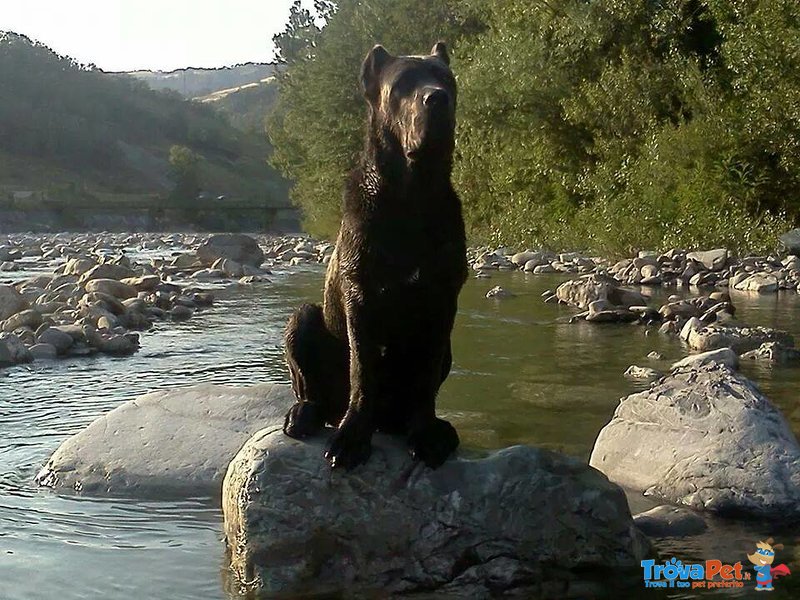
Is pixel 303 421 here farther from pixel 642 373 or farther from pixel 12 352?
pixel 12 352

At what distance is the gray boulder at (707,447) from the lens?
226 inches

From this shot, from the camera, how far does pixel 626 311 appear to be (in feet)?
48.2

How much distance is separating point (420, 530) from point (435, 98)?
198 cm

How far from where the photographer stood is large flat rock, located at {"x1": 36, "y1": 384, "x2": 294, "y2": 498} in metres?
6.60

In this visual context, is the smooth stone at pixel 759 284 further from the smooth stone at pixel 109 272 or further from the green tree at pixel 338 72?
the green tree at pixel 338 72

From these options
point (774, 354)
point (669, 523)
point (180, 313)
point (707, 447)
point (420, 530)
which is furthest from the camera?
point (180, 313)

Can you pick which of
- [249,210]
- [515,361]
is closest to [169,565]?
[515,361]

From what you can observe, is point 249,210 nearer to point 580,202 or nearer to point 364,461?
point 580,202

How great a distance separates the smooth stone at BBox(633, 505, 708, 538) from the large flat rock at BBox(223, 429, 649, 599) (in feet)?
1.69

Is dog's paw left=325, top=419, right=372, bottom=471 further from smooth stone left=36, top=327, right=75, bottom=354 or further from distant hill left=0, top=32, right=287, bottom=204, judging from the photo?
distant hill left=0, top=32, right=287, bottom=204

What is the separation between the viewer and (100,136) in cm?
11769

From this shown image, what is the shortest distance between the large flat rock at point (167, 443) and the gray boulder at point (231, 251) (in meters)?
22.2

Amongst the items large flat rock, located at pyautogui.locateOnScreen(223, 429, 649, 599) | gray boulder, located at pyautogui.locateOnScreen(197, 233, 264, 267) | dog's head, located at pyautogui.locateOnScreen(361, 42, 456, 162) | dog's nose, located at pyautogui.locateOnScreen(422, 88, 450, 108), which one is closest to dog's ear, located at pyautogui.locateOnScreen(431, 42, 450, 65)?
dog's head, located at pyautogui.locateOnScreen(361, 42, 456, 162)

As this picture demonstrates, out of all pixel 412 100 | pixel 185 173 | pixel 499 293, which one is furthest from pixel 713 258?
pixel 185 173
